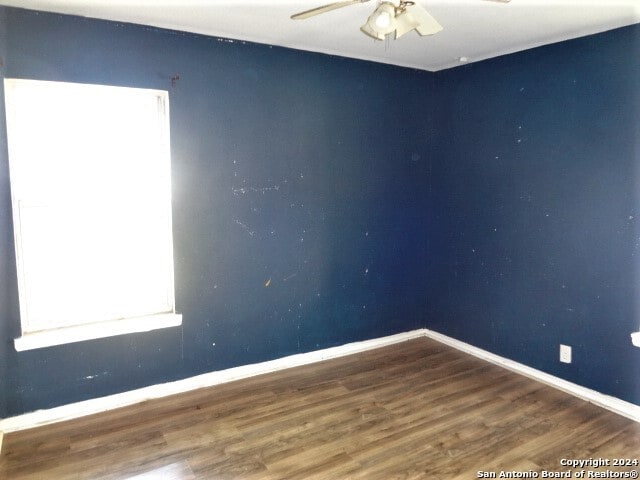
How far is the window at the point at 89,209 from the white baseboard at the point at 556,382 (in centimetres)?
228

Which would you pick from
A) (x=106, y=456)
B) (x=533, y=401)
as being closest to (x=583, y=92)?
(x=533, y=401)

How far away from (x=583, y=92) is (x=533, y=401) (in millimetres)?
1949

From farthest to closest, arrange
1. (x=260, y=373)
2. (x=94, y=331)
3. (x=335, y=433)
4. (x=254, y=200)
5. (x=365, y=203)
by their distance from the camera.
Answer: (x=365, y=203) < (x=260, y=373) < (x=254, y=200) < (x=94, y=331) < (x=335, y=433)

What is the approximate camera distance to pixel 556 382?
3.25 meters

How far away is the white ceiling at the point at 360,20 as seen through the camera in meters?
2.51

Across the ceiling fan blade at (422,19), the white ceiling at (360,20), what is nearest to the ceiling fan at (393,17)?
the ceiling fan blade at (422,19)

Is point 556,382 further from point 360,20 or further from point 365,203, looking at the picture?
point 360,20

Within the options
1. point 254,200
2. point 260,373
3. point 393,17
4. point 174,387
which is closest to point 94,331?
point 174,387

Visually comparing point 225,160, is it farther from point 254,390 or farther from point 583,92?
point 583,92

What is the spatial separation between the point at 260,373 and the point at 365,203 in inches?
59.4

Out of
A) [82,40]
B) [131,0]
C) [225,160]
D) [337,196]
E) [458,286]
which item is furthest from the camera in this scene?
[458,286]

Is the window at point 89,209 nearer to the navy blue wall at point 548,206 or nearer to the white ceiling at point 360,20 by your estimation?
the white ceiling at point 360,20

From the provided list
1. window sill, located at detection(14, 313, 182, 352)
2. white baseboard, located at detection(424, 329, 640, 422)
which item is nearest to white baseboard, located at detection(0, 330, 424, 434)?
window sill, located at detection(14, 313, 182, 352)

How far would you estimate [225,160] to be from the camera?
3.20 m
